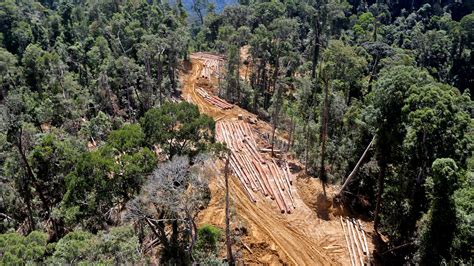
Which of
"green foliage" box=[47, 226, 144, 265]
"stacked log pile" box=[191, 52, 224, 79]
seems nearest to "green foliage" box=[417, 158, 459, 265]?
"green foliage" box=[47, 226, 144, 265]

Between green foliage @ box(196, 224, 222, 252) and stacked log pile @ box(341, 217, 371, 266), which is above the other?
green foliage @ box(196, 224, 222, 252)

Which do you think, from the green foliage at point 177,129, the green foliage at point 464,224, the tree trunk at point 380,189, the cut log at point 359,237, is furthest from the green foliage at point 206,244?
the green foliage at point 464,224

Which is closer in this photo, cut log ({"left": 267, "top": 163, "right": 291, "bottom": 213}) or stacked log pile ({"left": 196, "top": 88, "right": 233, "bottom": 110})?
cut log ({"left": 267, "top": 163, "right": 291, "bottom": 213})

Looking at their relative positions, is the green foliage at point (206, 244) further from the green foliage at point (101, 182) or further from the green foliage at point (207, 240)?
the green foliage at point (101, 182)

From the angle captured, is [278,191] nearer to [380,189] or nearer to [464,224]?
[380,189]

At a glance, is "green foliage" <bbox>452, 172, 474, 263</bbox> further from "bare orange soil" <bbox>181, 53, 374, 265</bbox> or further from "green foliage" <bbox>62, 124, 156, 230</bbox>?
"green foliage" <bbox>62, 124, 156, 230</bbox>

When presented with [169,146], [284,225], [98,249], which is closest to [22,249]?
[98,249]
